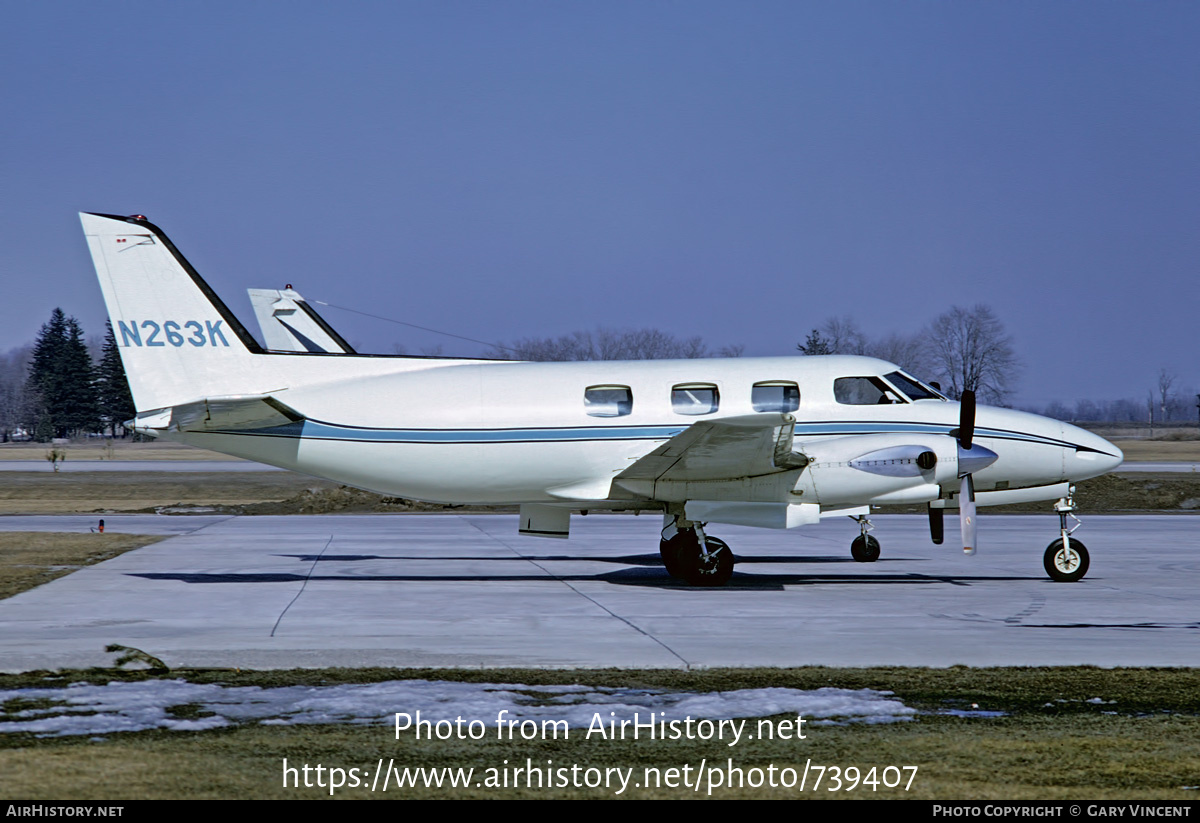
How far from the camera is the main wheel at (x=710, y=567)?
1725 cm

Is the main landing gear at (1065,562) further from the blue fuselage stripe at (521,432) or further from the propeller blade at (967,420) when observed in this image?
the blue fuselage stripe at (521,432)

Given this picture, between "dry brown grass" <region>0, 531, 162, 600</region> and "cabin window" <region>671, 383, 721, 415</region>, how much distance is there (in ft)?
32.8

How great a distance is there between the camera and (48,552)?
21.7 metres

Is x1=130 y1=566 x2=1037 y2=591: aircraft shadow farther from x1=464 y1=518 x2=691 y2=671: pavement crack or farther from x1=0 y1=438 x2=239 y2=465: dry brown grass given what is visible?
x1=0 y1=438 x2=239 y2=465: dry brown grass

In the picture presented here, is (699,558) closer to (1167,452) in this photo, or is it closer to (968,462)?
(968,462)

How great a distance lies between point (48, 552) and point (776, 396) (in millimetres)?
14533

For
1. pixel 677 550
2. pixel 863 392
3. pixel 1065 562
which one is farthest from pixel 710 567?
pixel 1065 562

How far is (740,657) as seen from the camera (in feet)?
35.7

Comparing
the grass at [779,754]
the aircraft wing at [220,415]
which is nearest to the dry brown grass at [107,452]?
the aircraft wing at [220,415]

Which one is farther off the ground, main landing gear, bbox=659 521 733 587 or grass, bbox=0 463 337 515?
main landing gear, bbox=659 521 733 587

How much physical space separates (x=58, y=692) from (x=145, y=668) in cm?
107

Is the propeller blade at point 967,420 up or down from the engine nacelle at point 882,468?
up

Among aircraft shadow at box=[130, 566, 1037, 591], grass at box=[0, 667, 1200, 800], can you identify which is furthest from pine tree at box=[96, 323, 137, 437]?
grass at box=[0, 667, 1200, 800]

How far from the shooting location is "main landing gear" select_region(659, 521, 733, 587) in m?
17.2
